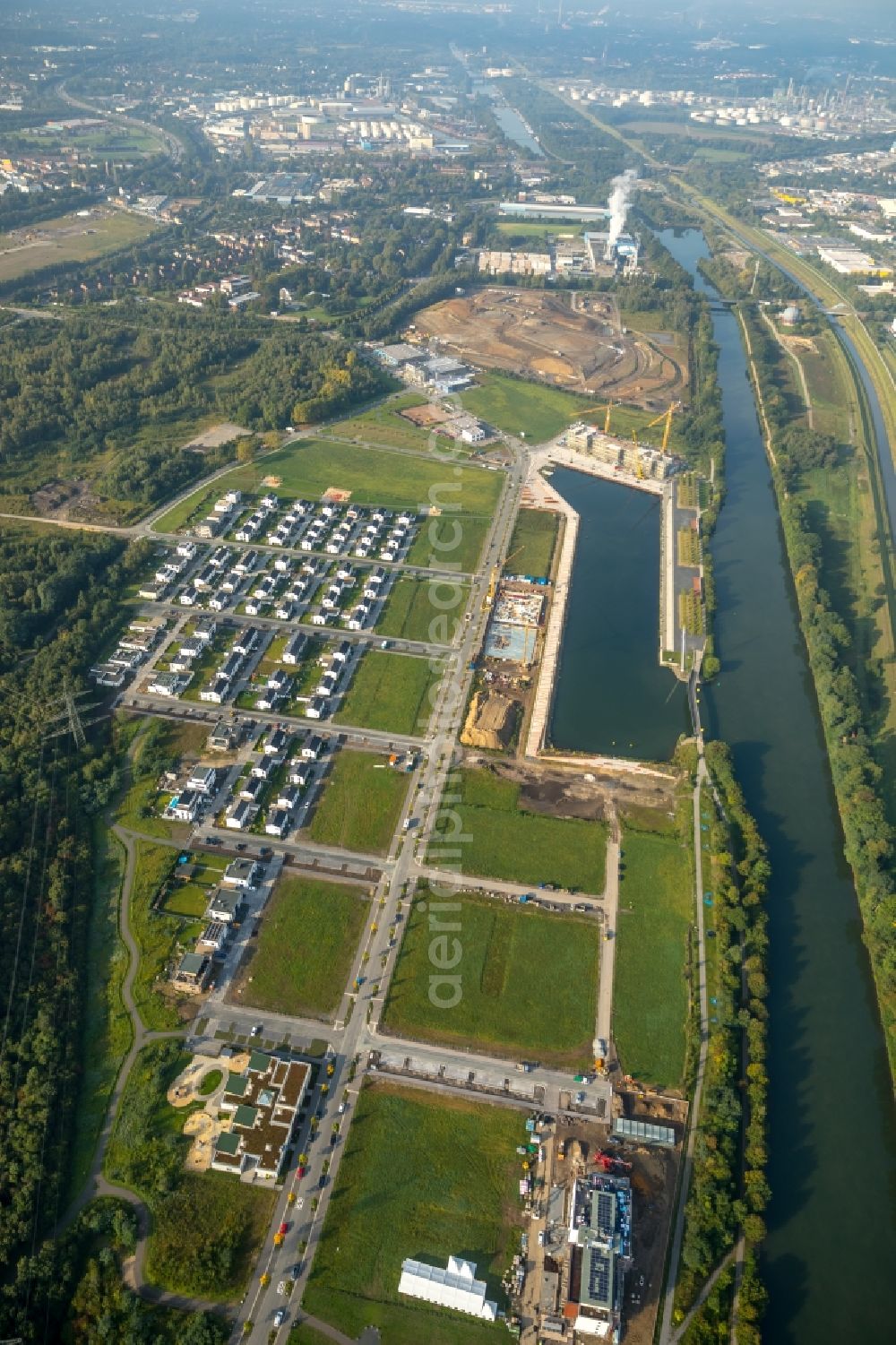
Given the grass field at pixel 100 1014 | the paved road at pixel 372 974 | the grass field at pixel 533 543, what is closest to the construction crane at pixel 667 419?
the grass field at pixel 533 543

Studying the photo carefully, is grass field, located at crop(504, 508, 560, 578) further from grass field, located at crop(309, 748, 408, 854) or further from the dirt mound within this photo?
grass field, located at crop(309, 748, 408, 854)

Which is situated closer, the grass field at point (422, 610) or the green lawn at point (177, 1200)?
the green lawn at point (177, 1200)

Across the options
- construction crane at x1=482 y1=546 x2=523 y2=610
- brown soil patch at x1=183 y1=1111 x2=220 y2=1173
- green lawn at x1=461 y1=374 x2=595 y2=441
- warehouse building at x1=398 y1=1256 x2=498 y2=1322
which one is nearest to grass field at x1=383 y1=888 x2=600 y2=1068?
brown soil patch at x1=183 y1=1111 x2=220 y2=1173

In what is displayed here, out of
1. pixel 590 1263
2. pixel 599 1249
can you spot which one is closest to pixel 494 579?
pixel 599 1249

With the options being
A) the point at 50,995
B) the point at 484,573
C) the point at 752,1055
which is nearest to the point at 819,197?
the point at 484,573

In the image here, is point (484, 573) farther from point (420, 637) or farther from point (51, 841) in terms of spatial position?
point (51, 841)

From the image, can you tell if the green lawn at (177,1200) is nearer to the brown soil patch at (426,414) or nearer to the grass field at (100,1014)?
the grass field at (100,1014)

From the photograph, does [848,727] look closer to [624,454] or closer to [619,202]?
[624,454]
